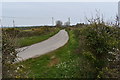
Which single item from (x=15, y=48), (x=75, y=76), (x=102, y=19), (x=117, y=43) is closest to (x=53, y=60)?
(x=75, y=76)

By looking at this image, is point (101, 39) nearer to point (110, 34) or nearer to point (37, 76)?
point (110, 34)

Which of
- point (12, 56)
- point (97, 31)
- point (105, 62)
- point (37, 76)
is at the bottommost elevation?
point (37, 76)

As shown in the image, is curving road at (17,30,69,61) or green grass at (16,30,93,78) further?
curving road at (17,30,69,61)

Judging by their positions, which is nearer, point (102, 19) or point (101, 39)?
point (101, 39)

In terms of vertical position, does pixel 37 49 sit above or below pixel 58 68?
above

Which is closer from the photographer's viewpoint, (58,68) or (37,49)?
(58,68)

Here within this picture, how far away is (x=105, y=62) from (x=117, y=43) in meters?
0.83

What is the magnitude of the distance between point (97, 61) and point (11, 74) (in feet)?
11.9

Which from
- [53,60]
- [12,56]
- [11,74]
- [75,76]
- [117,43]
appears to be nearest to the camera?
[11,74]

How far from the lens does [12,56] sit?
16.4 feet

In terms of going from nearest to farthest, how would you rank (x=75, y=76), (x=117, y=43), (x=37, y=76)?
(x=117, y=43)
(x=75, y=76)
(x=37, y=76)

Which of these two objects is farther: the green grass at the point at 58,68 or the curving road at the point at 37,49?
the curving road at the point at 37,49

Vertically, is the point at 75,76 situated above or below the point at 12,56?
below

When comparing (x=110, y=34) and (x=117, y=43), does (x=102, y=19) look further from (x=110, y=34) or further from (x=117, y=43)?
(x=117, y=43)
